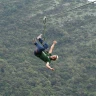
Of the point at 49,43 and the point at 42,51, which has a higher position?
the point at 42,51

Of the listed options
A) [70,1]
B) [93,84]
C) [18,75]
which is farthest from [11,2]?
[93,84]

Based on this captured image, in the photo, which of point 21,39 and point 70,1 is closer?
point 21,39

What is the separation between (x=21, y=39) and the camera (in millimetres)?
66500

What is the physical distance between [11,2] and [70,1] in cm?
1559

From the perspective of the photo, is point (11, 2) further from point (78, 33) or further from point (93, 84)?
point (93, 84)

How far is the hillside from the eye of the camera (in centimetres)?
4503

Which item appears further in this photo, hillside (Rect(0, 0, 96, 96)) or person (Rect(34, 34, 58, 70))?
hillside (Rect(0, 0, 96, 96))

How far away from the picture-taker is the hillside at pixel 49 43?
45.0 m

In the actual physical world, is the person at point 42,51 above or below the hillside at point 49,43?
above

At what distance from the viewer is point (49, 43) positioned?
203ft

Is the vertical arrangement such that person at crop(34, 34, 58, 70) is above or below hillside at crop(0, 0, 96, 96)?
above

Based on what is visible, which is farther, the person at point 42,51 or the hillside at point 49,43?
the hillside at point 49,43

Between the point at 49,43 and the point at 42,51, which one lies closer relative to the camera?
the point at 42,51

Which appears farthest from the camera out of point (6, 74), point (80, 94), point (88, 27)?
point (88, 27)
